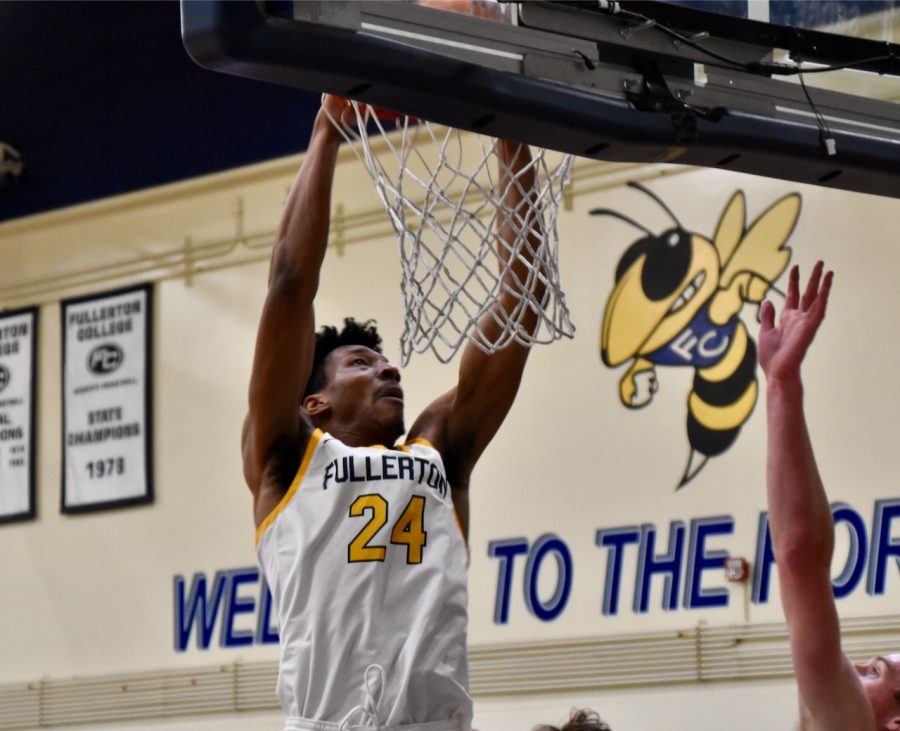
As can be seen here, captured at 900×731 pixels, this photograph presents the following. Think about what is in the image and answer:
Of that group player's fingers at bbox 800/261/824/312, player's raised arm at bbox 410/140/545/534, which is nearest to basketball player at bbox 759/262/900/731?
player's fingers at bbox 800/261/824/312

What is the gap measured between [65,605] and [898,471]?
4851 millimetres

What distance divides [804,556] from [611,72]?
1407 mm

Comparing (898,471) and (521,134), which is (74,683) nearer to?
(898,471)

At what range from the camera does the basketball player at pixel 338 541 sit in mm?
3648

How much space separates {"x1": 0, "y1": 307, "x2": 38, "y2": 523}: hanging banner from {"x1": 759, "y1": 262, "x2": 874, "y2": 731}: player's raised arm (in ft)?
24.2

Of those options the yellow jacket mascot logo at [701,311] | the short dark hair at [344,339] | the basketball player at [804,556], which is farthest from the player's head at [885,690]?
the yellow jacket mascot logo at [701,311]

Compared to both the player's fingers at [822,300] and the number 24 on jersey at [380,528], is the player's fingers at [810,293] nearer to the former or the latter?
the player's fingers at [822,300]

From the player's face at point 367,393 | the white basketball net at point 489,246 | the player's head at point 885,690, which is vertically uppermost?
the white basketball net at point 489,246

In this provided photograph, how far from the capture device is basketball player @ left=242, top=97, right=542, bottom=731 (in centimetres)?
365

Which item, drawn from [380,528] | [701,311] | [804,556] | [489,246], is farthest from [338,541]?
[701,311]

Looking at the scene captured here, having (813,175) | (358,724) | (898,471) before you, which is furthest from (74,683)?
(813,175)

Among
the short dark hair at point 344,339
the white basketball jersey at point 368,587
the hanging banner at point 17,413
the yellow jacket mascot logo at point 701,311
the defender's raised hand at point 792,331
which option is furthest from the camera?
the hanging banner at point 17,413

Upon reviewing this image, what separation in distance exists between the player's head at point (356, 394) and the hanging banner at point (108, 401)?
473 centimetres

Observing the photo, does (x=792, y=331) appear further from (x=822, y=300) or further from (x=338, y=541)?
(x=338, y=541)
